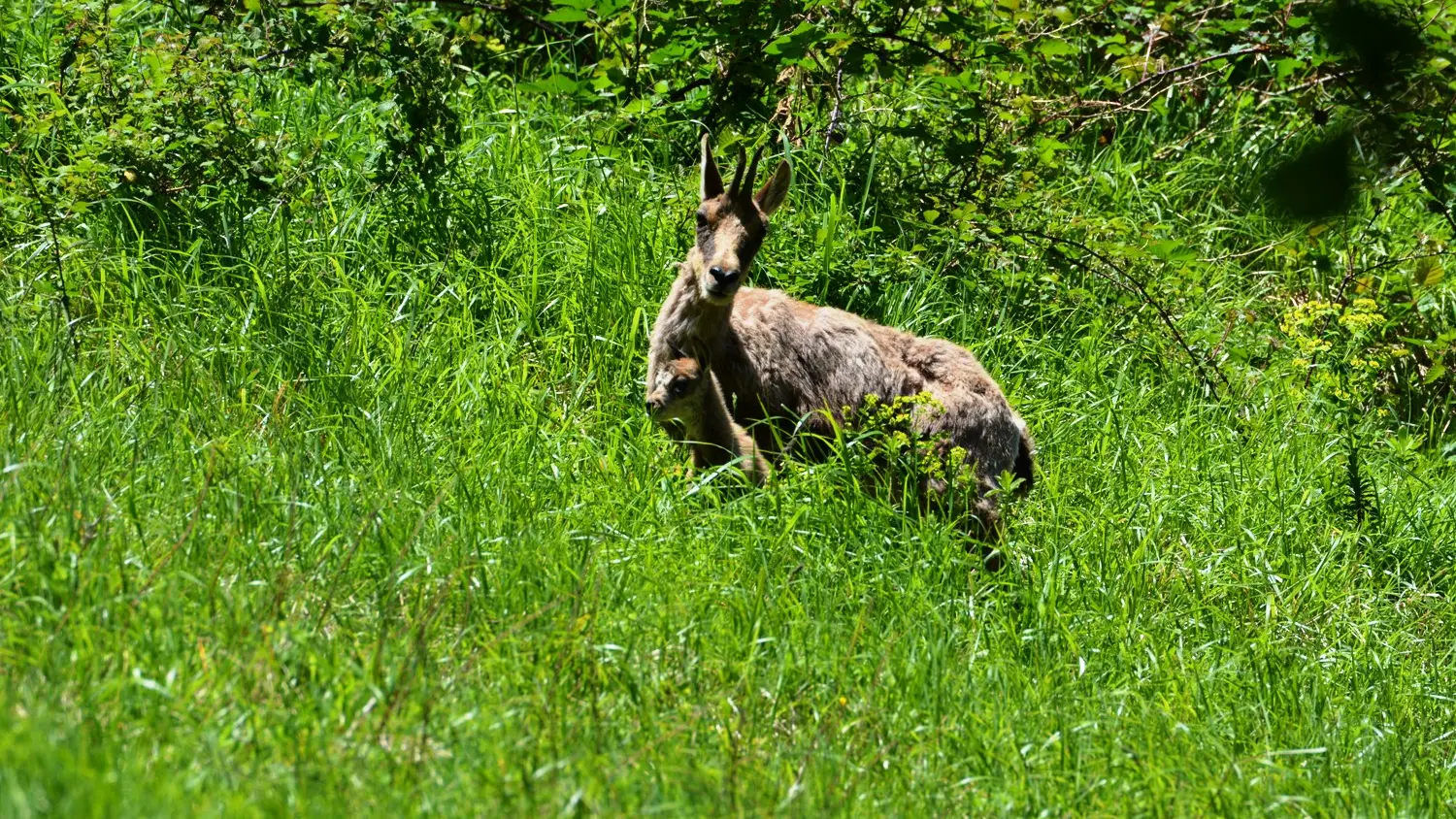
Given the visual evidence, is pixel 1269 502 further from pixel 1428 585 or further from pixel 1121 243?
pixel 1121 243

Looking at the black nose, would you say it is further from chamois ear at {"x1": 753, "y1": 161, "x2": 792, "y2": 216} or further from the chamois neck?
chamois ear at {"x1": 753, "y1": 161, "x2": 792, "y2": 216}

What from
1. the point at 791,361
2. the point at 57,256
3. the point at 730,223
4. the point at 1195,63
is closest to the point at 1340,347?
the point at 1195,63

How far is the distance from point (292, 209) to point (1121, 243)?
4.31 m

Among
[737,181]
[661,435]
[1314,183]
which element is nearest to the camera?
[1314,183]

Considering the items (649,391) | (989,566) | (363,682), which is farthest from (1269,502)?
(363,682)

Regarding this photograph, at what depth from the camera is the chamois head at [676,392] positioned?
646 cm

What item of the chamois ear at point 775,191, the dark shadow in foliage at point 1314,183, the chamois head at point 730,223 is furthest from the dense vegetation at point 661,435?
the chamois ear at point 775,191

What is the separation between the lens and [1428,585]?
A: 7090mm

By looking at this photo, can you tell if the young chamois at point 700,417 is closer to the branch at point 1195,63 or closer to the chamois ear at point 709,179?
the chamois ear at point 709,179

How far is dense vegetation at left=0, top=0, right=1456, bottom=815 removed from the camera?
414 centimetres

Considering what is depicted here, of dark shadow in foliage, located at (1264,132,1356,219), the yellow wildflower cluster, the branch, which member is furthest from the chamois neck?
the branch

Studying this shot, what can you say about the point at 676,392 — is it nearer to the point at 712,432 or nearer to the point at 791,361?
the point at 712,432

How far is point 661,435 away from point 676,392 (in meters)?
→ 0.37

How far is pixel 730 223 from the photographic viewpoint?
6.98 m
